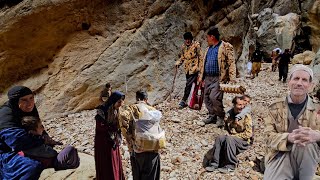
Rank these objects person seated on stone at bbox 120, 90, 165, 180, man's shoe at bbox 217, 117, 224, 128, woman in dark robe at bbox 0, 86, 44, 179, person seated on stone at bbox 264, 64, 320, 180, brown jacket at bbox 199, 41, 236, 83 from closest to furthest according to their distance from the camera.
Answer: person seated on stone at bbox 264, 64, 320, 180, woman in dark robe at bbox 0, 86, 44, 179, person seated on stone at bbox 120, 90, 165, 180, brown jacket at bbox 199, 41, 236, 83, man's shoe at bbox 217, 117, 224, 128

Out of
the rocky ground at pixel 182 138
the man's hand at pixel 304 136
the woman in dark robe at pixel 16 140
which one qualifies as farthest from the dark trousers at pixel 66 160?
the man's hand at pixel 304 136

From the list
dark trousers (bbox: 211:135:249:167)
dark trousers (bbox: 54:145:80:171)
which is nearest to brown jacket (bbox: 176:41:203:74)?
dark trousers (bbox: 211:135:249:167)

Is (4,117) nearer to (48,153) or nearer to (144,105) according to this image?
(48,153)

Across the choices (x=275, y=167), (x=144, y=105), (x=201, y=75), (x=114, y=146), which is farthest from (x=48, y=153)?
(x=201, y=75)

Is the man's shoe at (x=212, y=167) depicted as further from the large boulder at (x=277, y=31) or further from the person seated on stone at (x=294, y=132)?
the large boulder at (x=277, y=31)

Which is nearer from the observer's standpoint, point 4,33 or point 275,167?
point 275,167

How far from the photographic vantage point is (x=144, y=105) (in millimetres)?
3760

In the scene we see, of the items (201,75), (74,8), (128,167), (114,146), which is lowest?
(128,167)

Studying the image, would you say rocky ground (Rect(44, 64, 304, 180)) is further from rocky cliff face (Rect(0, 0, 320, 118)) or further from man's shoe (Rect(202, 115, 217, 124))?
rocky cliff face (Rect(0, 0, 320, 118))

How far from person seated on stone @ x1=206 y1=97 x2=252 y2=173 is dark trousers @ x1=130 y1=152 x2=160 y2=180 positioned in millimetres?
1196

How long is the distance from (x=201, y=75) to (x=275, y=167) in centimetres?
367

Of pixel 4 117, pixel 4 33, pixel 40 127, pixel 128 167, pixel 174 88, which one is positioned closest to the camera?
pixel 4 117

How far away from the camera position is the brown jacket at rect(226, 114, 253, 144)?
4.73m

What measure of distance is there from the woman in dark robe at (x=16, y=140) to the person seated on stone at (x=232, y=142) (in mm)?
2724
